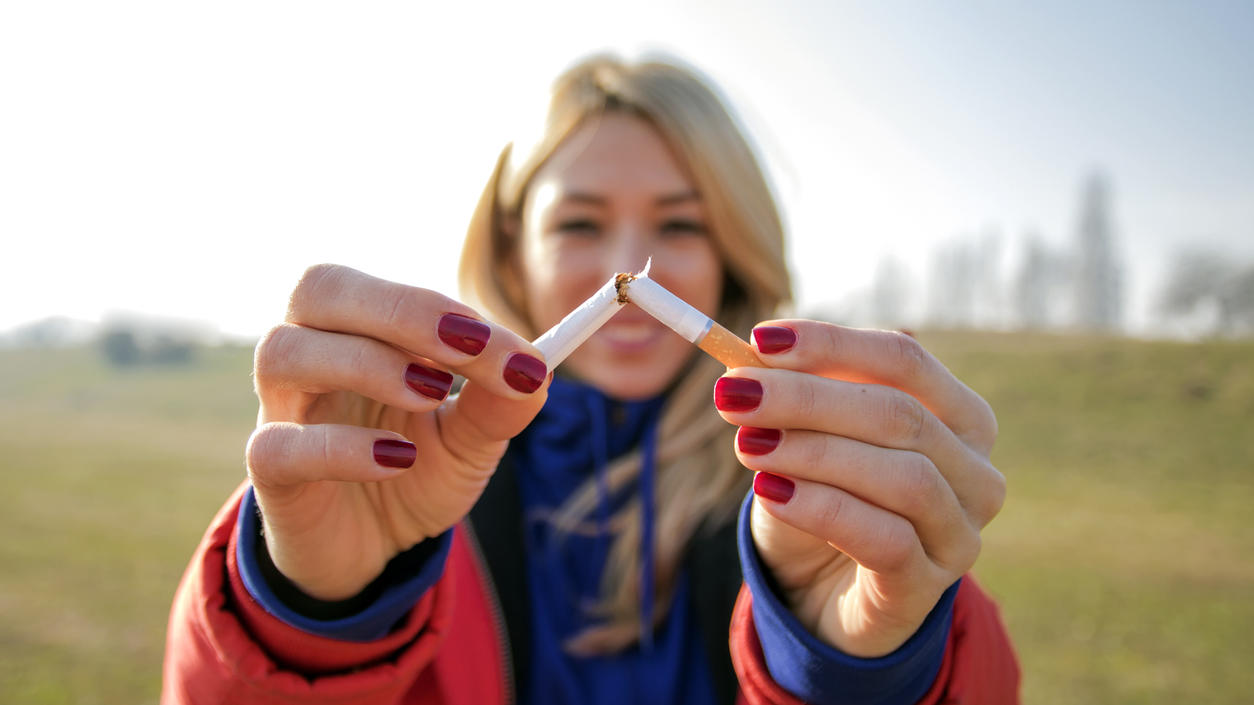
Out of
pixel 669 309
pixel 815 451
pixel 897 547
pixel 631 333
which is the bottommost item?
pixel 897 547

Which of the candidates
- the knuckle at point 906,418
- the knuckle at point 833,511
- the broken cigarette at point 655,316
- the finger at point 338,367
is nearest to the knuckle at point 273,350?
the finger at point 338,367

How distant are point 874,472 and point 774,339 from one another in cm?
44

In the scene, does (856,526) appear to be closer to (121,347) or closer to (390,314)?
(390,314)

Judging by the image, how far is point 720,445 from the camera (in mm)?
3822

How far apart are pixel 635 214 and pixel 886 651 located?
95.2 inches

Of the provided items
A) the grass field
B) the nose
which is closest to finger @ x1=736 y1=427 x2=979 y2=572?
the nose

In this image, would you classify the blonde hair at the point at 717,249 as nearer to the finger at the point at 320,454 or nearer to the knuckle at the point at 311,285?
the finger at the point at 320,454

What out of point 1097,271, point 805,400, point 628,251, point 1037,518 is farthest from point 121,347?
point 1097,271

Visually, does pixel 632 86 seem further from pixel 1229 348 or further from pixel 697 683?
pixel 1229 348

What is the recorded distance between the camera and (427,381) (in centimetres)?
190

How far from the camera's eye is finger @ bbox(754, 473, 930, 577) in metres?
1.87

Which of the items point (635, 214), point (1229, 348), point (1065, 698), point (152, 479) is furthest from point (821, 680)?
point (1229, 348)

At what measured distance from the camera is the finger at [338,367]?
183cm

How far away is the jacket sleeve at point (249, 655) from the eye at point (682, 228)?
241 centimetres
